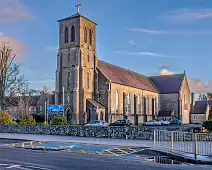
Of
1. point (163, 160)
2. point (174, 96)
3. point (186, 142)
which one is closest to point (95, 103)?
point (174, 96)

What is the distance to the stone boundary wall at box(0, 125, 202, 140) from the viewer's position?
2478 centimetres

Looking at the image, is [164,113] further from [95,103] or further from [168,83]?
[95,103]

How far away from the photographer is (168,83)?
84.5 m

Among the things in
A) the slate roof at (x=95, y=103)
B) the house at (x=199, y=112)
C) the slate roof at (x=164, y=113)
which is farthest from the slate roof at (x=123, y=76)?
the house at (x=199, y=112)

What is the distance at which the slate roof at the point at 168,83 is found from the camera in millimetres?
81750

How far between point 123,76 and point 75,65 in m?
15.4

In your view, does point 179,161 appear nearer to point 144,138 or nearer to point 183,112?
point 144,138

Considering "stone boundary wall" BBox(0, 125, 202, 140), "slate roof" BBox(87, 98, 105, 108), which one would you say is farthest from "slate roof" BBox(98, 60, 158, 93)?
"stone boundary wall" BBox(0, 125, 202, 140)

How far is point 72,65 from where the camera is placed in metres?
58.2

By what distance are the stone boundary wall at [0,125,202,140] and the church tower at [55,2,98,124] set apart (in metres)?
21.7

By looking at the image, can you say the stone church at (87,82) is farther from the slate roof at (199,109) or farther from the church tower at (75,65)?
the slate roof at (199,109)

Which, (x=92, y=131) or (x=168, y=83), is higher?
(x=168, y=83)

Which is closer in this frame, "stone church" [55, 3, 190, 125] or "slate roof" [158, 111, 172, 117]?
"stone church" [55, 3, 190, 125]

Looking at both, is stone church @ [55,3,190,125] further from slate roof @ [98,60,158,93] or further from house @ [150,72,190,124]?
house @ [150,72,190,124]
